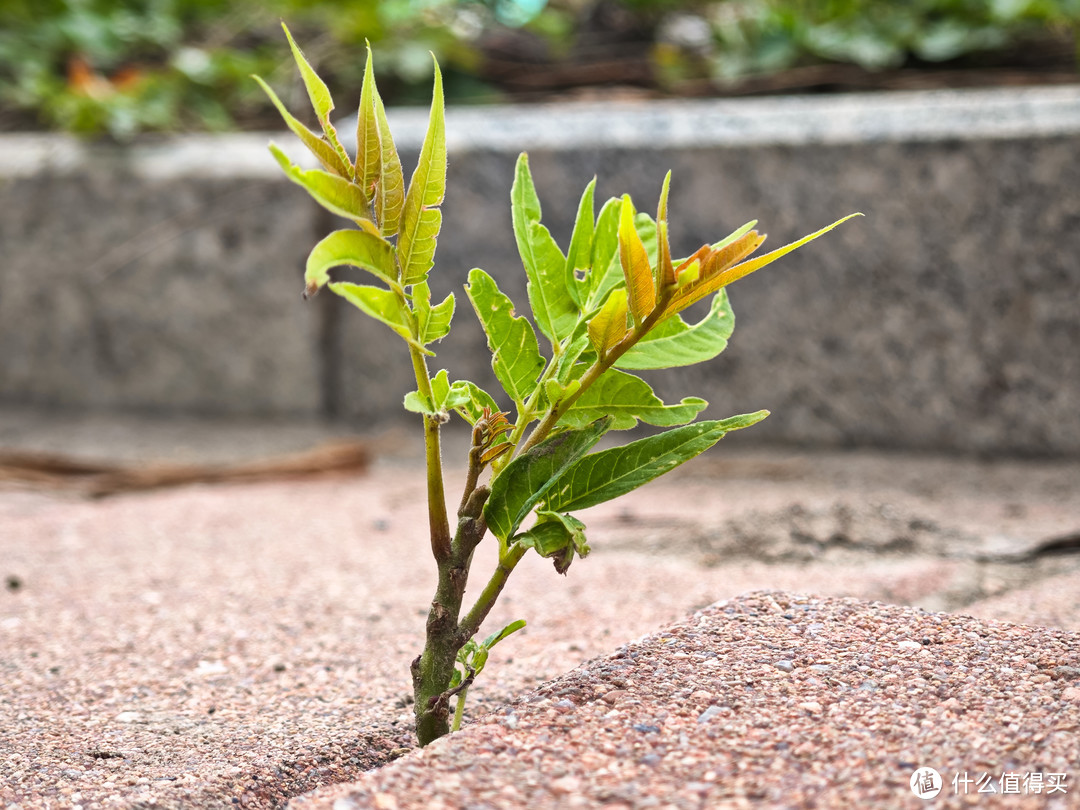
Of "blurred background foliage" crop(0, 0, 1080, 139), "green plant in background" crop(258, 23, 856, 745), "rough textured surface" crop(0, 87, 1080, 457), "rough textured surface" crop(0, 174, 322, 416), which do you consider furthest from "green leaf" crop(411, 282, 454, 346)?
"blurred background foliage" crop(0, 0, 1080, 139)

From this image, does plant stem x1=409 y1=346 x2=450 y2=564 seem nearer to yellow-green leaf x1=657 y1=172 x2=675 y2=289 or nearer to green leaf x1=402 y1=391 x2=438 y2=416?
green leaf x1=402 y1=391 x2=438 y2=416

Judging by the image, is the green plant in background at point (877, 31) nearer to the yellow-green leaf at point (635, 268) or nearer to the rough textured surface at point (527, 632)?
the rough textured surface at point (527, 632)

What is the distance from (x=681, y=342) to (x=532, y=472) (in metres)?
0.15

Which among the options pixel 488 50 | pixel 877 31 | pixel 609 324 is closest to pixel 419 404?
pixel 609 324

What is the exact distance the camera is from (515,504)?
755 millimetres

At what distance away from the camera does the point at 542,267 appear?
790 millimetres

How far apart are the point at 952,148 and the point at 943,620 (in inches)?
56.1

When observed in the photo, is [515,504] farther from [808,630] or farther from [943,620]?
[943,620]

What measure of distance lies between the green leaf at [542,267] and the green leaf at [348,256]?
0.12 m

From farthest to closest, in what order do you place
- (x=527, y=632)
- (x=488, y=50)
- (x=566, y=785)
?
(x=488, y=50) < (x=527, y=632) < (x=566, y=785)

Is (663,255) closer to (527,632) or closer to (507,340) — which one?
(507,340)

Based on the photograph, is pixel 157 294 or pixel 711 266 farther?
pixel 157 294

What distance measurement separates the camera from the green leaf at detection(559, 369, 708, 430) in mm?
755

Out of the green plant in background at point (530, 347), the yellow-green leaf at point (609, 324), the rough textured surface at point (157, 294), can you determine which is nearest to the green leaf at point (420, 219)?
the green plant in background at point (530, 347)
